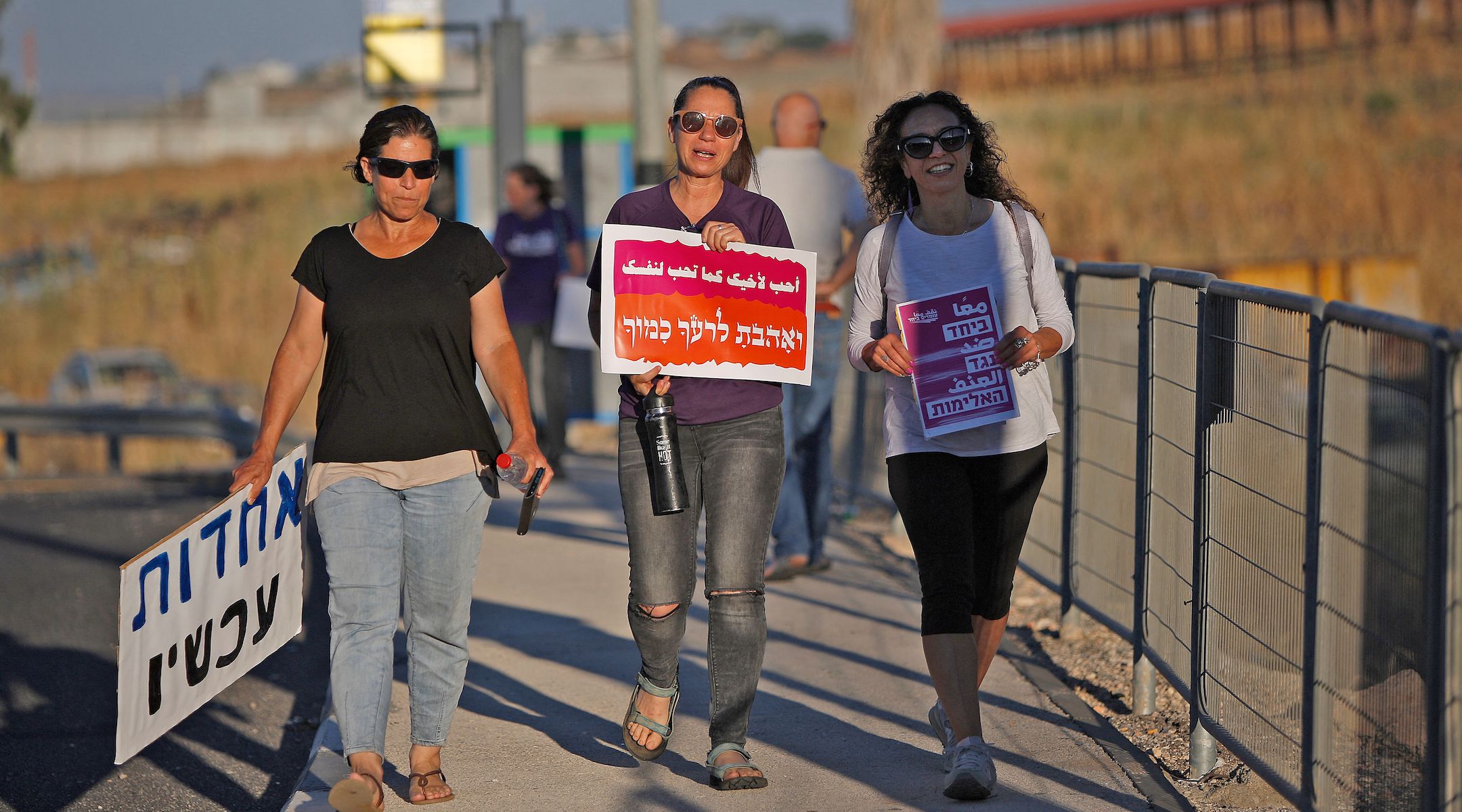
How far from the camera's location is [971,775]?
462 centimetres

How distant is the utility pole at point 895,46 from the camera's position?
18.8 meters

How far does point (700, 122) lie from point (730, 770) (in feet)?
6.15

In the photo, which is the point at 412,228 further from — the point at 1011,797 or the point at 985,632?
the point at 1011,797

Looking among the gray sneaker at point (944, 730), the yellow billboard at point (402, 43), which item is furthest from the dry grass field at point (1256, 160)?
the gray sneaker at point (944, 730)

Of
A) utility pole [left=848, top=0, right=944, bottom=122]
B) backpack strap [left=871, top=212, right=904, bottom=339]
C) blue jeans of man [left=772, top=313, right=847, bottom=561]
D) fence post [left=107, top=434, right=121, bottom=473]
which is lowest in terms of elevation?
fence post [left=107, top=434, right=121, bottom=473]

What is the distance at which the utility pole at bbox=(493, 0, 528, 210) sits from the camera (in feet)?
41.0

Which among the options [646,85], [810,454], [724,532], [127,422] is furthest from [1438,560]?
[127,422]

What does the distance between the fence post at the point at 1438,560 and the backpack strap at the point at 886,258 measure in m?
1.84

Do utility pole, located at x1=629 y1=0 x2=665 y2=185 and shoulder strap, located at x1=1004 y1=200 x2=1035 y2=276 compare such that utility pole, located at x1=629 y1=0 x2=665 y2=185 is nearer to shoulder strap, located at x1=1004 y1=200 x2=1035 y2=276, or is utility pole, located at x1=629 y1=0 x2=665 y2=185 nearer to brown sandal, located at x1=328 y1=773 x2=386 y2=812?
shoulder strap, located at x1=1004 y1=200 x2=1035 y2=276

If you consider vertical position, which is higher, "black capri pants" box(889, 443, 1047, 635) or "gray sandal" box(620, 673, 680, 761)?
"black capri pants" box(889, 443, 1047, 635)

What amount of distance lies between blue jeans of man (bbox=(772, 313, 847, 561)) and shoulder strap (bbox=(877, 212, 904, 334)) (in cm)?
266

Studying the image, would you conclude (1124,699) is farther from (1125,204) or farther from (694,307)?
(1125,204)

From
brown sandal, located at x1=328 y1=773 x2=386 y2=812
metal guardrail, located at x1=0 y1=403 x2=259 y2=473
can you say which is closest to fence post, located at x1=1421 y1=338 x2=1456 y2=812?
brown sandal, located at x1=328 y1=773 x2=386 y2=812

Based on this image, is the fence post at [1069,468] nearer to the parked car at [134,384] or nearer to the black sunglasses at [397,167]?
the black sunglasses at [397,167]
